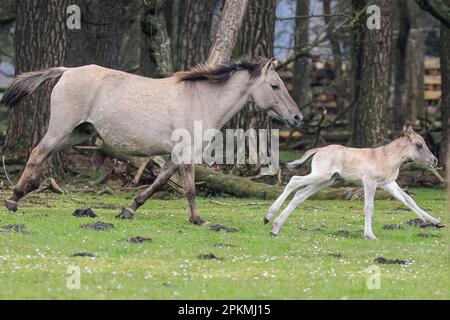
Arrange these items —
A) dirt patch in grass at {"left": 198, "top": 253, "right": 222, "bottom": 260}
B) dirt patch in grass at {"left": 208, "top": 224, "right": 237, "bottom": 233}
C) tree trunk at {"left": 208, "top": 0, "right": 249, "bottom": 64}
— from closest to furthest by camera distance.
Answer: dirt patch in grass at {"left": 198, "top": 253, "right": 222, "bottom": 260}
dirt patch in grass at {"left": 208, "top": 224, "right": 237, "bottom": 233}
tree trunk at {"left": 208, "top": 0, "right": 249, "bottom": 64}

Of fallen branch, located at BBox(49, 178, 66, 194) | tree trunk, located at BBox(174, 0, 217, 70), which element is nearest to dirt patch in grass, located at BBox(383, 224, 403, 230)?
fallen branch, located at BBox(49, 178, 66, 194)

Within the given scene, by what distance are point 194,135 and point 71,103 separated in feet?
6.03

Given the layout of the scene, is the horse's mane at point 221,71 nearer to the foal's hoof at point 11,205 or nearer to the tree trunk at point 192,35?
the foal's hoof at point 11,205

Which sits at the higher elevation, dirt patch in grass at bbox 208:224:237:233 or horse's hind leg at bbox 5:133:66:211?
horse's hind leg at bbox 5:133:66:211

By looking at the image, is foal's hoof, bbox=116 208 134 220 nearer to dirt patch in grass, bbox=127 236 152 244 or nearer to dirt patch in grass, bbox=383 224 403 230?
dirt patch in grass, bbox=127 236 152 244

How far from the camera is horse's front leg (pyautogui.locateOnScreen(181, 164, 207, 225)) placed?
15.6 meters

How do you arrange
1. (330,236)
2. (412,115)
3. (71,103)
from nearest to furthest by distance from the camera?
(330,236), (71,103), (412,115)

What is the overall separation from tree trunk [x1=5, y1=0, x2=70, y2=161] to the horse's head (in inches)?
246

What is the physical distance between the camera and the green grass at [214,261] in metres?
10.6

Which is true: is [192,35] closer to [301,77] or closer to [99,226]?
[301,77]

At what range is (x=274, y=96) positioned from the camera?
1603 cm

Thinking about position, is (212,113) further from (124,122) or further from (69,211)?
(69,211)

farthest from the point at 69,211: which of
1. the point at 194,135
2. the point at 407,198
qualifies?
the point at 407,198

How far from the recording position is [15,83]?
16.6m
